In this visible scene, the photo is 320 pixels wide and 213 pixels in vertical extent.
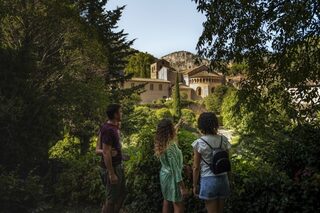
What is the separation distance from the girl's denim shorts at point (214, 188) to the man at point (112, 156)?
1.46 metres

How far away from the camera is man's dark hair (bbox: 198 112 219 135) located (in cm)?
467

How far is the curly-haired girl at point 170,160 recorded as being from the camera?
519 cm

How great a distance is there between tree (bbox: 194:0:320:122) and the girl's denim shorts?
3.18 metres

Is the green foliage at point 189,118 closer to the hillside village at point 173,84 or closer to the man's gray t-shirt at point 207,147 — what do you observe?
the hillside village at point 173,84

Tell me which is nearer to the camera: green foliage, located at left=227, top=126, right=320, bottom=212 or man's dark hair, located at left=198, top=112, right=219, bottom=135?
man's dark hair, located at left=198, top=112, right=219, bottom=135

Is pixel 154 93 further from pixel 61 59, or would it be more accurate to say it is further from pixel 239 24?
pixel 239 24

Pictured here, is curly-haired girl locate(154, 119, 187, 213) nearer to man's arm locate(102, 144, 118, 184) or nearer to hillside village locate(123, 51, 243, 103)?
man's arm locate(102, 144, 118, 184)

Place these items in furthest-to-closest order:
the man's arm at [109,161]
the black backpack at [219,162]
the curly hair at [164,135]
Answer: the man's arm at [109,161] → the curly hair at [164,135] → the black backpack at [219,162]

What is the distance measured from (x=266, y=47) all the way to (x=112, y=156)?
376 centimetres

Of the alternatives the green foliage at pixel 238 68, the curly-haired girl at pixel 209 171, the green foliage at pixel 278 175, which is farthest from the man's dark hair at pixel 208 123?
the green foliage at pixel 238 68

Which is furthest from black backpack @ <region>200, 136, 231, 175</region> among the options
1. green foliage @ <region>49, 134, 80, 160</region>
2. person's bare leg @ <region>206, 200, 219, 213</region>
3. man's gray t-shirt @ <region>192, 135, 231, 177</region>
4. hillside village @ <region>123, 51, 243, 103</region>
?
hillside village @ <region>123, 51, 243, 103</region>

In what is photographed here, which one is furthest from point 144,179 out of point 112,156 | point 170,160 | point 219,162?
point 219,162

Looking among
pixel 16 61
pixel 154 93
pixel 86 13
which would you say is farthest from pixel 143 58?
pixel 16 61

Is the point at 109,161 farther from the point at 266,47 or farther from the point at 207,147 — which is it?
the point at 266,47
